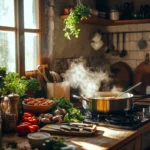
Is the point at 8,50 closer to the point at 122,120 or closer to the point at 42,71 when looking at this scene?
the point at 42,71

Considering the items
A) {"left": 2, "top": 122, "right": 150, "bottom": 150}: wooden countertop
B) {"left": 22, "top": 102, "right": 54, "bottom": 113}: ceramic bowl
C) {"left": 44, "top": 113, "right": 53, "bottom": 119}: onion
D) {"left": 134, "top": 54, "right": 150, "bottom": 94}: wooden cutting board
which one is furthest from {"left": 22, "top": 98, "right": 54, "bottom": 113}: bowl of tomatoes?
{"left": 134, "top": 54, "right": 150, "bottom": 94}: wooden cutting board

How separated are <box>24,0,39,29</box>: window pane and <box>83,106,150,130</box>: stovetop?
3.25 feet

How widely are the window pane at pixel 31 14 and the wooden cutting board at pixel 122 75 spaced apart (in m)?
1.31

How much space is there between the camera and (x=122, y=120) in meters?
2.36

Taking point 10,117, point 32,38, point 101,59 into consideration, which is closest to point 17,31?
point 32,38

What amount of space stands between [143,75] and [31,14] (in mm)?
1563

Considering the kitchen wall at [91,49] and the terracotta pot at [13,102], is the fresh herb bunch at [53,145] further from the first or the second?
the kitchen wall at [91,49]

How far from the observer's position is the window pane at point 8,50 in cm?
286

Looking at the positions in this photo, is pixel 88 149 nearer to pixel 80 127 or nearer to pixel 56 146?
pixel 56 146

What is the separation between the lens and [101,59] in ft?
13.7

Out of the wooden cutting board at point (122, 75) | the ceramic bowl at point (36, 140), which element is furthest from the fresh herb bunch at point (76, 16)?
the ceramic bowl at point (36, 140)

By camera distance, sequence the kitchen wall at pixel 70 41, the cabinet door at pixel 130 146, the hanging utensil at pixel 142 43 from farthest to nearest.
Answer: the hanging utensil at pixel 142 43 < the kitchen wall at pixel 70 41 < the cabinet door at pixel 130 146

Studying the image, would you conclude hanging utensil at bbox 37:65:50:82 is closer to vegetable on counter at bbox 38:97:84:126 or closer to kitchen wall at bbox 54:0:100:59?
kitchen wall at bbox 54:0:100:59

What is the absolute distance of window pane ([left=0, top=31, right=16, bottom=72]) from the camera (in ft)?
9.37
